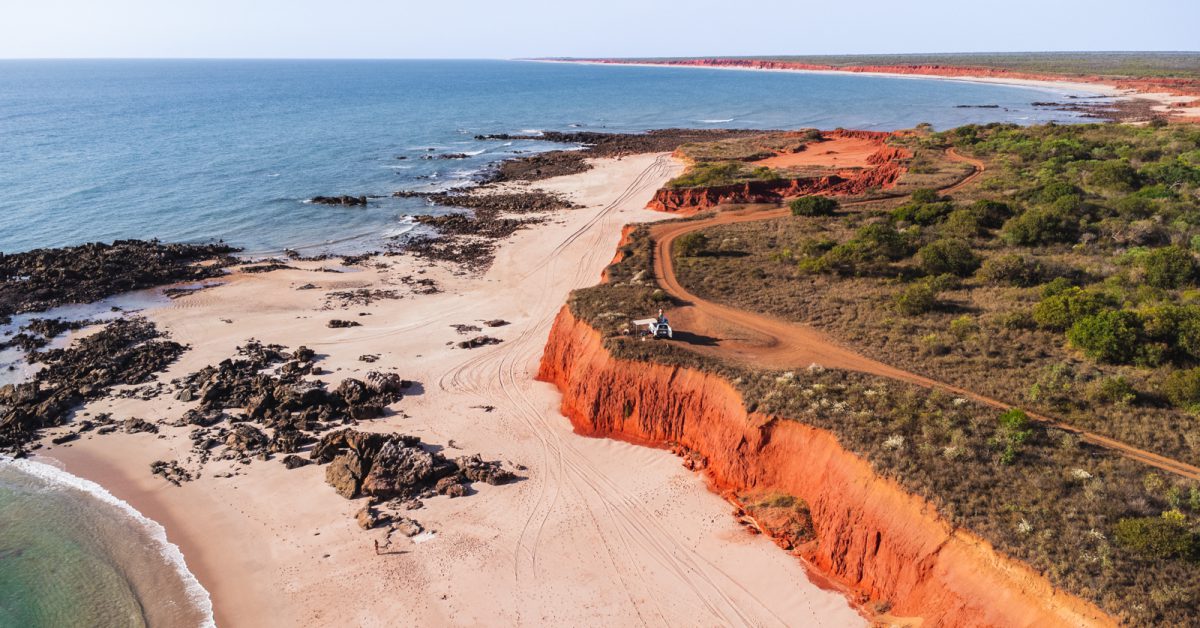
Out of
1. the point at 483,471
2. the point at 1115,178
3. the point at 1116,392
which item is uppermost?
the point at 1115,178

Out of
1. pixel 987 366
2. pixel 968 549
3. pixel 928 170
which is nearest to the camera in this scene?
pixel 968 549

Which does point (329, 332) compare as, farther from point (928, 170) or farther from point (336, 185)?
point (928, 170)

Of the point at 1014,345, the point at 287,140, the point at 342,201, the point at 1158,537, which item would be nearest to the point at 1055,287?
the point at 1014,345

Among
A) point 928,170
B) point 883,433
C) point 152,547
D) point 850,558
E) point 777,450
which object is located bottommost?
point 152,547

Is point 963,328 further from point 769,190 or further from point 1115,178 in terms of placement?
point 769,190

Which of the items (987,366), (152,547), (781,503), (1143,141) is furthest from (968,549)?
(1143,141)

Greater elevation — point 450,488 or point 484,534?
point 450,488

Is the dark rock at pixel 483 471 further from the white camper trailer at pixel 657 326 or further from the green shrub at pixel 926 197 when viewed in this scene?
the green shrub at pixel 926 197
